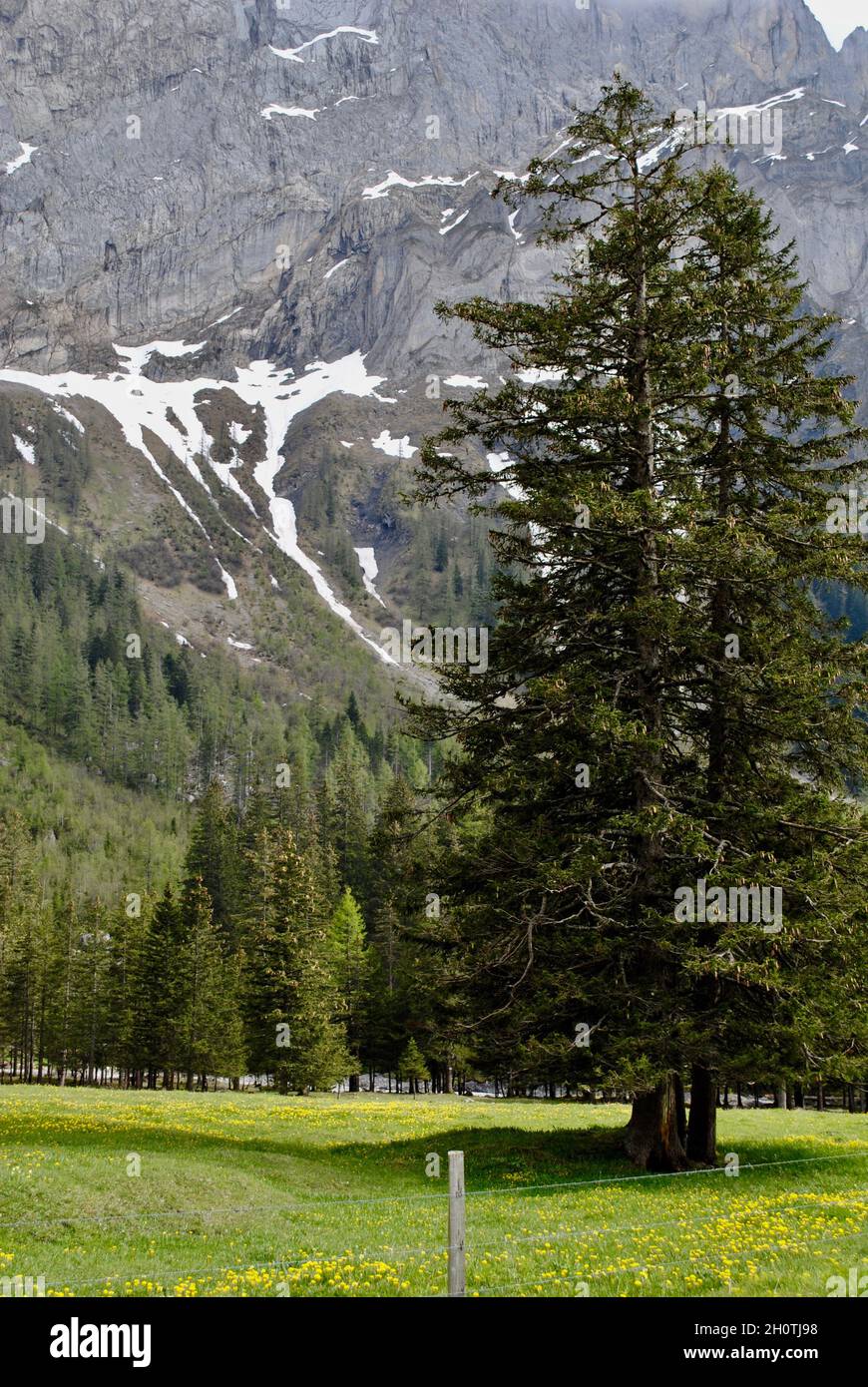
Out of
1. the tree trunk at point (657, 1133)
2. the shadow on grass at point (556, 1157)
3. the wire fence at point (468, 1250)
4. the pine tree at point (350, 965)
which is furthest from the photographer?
the pine tree at point (350, 965)

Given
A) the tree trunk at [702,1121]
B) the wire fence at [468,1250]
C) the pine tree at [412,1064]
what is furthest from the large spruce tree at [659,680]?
the pine tree at [412,1064]

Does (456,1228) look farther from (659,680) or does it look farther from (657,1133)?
(659,680)

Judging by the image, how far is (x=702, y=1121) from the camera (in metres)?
20.3

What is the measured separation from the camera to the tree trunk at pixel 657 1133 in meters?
19.1

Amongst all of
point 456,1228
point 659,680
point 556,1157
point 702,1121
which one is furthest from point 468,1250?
point 659,680

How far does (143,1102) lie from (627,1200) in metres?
30.6

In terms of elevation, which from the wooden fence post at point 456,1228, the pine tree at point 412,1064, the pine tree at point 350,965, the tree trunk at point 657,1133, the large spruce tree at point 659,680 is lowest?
the pine tree at point 412,1064

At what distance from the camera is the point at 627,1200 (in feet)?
51.6

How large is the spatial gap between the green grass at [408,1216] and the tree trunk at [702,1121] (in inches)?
31.9

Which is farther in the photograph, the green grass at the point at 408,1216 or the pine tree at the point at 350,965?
the pine tree at the point at 350,965

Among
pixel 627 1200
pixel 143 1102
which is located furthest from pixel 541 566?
pixel 143 1102

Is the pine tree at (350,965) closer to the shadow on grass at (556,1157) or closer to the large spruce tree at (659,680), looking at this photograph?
the shadow on grass at (556,1157)

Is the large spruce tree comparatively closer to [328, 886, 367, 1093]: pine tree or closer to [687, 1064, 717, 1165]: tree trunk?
[687, 1064, 717, 1165]: tree trunk

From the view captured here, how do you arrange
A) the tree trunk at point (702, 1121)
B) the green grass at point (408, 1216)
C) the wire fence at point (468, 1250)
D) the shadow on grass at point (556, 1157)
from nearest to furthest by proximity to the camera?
the wire fence at point (468, 1250) < the green grass at point (408, 1216) < the shadow on grass at point (556, 1157) < the tree trunk at point (702, 1121)
